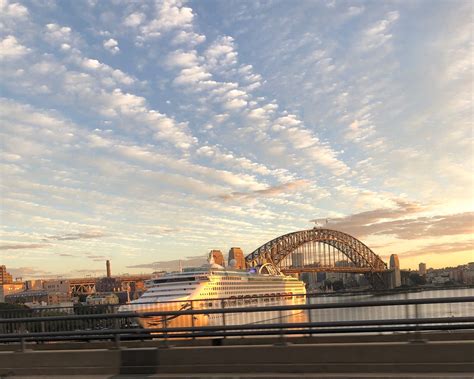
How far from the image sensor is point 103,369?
959cm

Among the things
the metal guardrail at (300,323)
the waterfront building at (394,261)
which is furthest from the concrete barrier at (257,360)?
the waterfront building at (394,261)

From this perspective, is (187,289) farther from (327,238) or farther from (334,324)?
(327,238)

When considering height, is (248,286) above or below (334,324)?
below

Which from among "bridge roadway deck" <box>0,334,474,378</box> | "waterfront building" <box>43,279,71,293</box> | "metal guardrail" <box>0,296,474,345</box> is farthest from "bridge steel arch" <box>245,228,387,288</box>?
"bridge roadway deck" <box>0,334,474,378</box>

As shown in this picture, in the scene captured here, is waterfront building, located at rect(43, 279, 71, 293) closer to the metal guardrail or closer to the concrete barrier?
the metal guardrail

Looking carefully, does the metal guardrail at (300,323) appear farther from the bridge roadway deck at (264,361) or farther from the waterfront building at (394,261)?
the waterfront building at (394,261)

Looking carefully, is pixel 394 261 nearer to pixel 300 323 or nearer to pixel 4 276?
pixel 300 323

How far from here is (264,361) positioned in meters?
8.93

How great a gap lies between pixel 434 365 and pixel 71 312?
11.9 metres

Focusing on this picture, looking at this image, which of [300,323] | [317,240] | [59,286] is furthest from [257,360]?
[59,286]

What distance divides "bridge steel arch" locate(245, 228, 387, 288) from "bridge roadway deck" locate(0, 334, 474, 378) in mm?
107433

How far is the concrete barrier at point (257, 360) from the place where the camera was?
8.19 metres

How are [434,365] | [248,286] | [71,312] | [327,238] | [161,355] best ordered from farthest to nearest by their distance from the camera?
[327,238] → [248,286] → [71,312] → [161,355] → [434,365]

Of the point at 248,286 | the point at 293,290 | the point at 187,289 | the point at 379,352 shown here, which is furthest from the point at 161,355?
the point at 293,290
